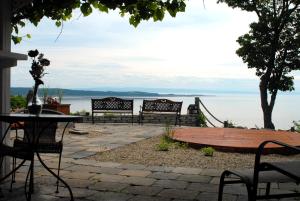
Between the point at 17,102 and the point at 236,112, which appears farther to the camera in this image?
the point at 236,112

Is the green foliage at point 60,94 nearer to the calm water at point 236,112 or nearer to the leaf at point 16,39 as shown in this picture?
the calm water at point 236,112

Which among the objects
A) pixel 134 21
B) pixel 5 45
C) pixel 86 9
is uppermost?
pixel 86 9

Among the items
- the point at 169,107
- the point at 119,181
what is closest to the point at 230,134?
the point at 169,107

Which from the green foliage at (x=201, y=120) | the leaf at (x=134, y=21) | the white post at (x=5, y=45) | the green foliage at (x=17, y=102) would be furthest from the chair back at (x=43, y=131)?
the green foliage at (x=201, y=120)

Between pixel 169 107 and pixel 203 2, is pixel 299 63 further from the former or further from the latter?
pixel 203 2

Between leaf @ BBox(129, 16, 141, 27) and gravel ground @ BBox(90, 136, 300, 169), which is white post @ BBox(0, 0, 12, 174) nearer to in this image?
leaf @ BBox(129, 16, 141, 27)

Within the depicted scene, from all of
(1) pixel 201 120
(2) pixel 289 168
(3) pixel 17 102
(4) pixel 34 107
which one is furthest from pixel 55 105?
(2) pixel 289 168

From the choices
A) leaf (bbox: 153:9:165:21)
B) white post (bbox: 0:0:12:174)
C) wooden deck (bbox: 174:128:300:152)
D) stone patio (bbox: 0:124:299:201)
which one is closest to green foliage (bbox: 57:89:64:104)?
wooden deck (bbox: 174:128:300:152)

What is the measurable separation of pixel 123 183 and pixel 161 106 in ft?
24.6

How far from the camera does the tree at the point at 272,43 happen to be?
16719 mm

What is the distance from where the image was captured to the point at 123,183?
14.8 ft

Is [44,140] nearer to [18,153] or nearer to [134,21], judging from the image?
[18,153]

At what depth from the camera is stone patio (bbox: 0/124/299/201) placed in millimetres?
3984

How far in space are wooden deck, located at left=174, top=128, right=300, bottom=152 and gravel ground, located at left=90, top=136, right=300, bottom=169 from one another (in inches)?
8.6
